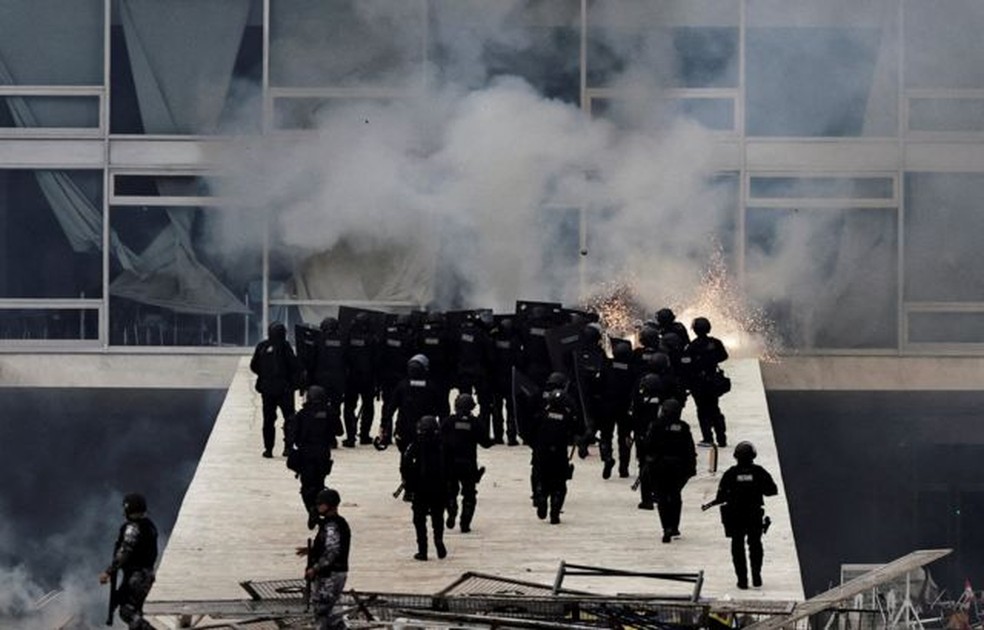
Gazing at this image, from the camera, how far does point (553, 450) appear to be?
23.4 m

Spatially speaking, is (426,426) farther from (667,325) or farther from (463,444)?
(667,325)

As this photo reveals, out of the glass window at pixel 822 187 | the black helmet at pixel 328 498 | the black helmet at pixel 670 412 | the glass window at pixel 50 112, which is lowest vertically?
the black helmet at pixel 328 498

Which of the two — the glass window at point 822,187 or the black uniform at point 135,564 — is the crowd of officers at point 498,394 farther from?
the glass window at point 822,187

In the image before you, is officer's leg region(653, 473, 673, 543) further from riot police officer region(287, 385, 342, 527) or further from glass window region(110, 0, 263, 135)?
glass window region(110, 0, 263, 135)

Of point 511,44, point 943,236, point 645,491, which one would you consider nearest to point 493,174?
point 511,44

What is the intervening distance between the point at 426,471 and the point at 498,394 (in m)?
4.05

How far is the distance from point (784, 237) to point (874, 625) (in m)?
8.96

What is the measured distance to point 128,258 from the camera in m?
31.0

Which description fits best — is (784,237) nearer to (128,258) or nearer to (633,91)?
(633,91)

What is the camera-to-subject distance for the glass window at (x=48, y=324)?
30828 millimetres

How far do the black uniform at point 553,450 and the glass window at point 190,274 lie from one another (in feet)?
25.9

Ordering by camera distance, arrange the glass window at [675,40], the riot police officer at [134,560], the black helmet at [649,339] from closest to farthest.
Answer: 1. the riot police officer at [134,560]
2. the black helmet at [649,339]
3. the glass window at [675,40]

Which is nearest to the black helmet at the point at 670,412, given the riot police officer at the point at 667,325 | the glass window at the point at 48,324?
the riot police officer at the point at 667,325

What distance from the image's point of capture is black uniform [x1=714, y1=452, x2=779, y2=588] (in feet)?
71.3
